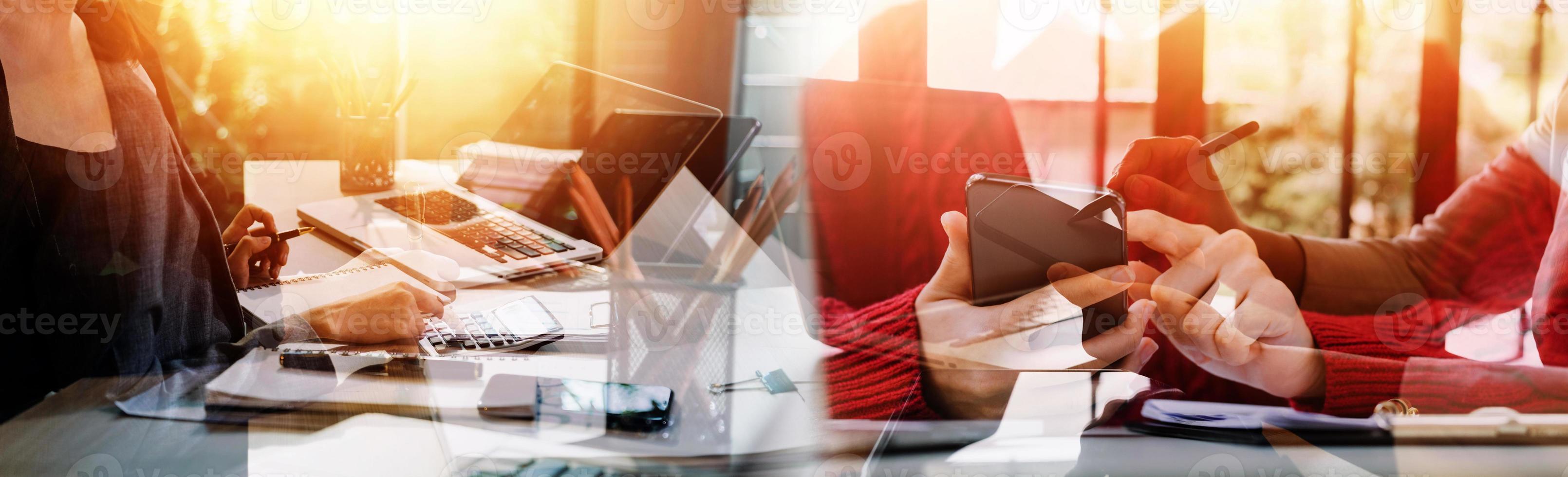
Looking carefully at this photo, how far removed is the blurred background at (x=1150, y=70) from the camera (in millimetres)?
779

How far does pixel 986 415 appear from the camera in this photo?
872 mm

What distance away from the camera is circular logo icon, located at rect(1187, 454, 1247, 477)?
2.85 ft

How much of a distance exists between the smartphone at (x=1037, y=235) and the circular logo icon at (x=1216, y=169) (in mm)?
105

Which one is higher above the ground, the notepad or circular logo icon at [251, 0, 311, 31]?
circular logo icon at [251, 0, 311, 31]

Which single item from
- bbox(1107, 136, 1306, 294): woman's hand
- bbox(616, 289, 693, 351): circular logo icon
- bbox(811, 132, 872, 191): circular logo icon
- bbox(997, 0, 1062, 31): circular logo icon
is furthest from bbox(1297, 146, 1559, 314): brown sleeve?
bbox(616, 289, 693, 351): circular logo icon

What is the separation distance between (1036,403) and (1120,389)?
0.11m

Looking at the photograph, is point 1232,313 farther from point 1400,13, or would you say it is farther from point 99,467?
point 99,467

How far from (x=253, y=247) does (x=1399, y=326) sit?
1.40 metres

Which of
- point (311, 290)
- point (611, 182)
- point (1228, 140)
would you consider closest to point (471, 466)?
point (311, 290)

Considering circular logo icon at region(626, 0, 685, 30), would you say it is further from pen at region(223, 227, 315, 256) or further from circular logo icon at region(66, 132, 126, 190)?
circular logo icon at region(66, 132, 126, 190)

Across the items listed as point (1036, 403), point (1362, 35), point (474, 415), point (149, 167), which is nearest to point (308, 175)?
point (149, 167)

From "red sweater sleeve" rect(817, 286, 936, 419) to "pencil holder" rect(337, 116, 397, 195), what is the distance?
0.55 metres

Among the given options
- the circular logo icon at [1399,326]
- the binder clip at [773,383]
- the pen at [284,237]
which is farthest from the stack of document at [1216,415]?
the pen at [284,237]

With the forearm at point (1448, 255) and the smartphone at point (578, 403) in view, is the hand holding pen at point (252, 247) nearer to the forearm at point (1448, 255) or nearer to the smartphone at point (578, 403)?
the smartphone at point (578, 403)
